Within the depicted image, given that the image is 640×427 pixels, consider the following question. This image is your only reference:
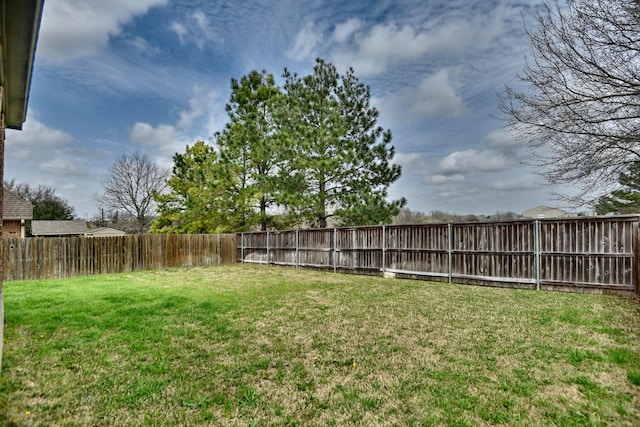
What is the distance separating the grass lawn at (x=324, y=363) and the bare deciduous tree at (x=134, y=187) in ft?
85.1

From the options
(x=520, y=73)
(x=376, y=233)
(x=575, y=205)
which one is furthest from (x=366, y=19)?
(x=575, y=205)

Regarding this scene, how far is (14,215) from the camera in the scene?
1697cm

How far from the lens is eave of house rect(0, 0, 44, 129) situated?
229cm

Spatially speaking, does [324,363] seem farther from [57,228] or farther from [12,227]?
[57,228]

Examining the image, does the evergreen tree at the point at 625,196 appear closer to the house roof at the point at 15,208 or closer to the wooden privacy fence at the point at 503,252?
the wooden privacy fence at the point at 503,252

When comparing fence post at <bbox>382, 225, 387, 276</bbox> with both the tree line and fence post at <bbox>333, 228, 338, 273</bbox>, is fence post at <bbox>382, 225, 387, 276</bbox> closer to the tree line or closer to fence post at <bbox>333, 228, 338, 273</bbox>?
fence post at <bbox>333, 228, 338, 273</bbox>

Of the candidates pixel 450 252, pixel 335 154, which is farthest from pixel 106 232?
pixel 450 252

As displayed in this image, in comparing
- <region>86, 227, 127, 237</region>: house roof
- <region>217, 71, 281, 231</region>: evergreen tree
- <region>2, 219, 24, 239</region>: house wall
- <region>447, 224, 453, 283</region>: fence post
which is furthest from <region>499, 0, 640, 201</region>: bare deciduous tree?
<region>86, 227, 127, 237</region>: house roof

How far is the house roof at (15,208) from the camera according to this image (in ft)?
55.2

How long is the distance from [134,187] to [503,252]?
1219 inches

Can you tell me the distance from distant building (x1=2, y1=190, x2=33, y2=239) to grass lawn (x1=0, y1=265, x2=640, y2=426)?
15.3 metres

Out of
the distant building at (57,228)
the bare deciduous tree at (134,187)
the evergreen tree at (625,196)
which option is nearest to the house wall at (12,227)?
the bare deciduous tree at (134,187)

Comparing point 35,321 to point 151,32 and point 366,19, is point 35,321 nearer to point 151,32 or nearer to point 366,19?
point 151,32

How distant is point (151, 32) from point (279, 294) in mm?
8215
